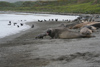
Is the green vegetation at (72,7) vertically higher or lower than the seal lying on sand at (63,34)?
higher

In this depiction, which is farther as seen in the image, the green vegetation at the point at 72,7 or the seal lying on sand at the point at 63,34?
the green vegetation at the point at 72,7

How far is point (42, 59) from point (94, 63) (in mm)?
1794

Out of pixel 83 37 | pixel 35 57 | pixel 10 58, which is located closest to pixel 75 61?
pixel 35 57

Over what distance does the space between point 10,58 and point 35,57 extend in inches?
35.6

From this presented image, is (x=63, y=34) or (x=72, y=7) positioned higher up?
(x=72, y=7)

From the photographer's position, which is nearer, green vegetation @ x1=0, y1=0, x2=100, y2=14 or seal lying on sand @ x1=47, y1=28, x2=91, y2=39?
seal lying on sand @ x1=47, y1=28, x2=91, y2=39

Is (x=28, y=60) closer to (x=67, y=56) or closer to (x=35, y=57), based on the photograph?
(x=35, y=57)

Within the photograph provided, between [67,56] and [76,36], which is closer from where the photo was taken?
[67,56]

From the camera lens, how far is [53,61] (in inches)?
256

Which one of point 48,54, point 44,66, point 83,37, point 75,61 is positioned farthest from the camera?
point 83,37

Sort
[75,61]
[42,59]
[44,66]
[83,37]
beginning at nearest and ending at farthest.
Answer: [44,66] → [75,61] → [42,59] → [83,37]

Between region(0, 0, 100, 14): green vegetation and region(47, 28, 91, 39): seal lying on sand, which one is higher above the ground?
region(0, 0, 100, 14): green vegetation

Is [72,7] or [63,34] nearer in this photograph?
[63,34]

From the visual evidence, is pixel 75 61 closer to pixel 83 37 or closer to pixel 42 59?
pixel 42 59
